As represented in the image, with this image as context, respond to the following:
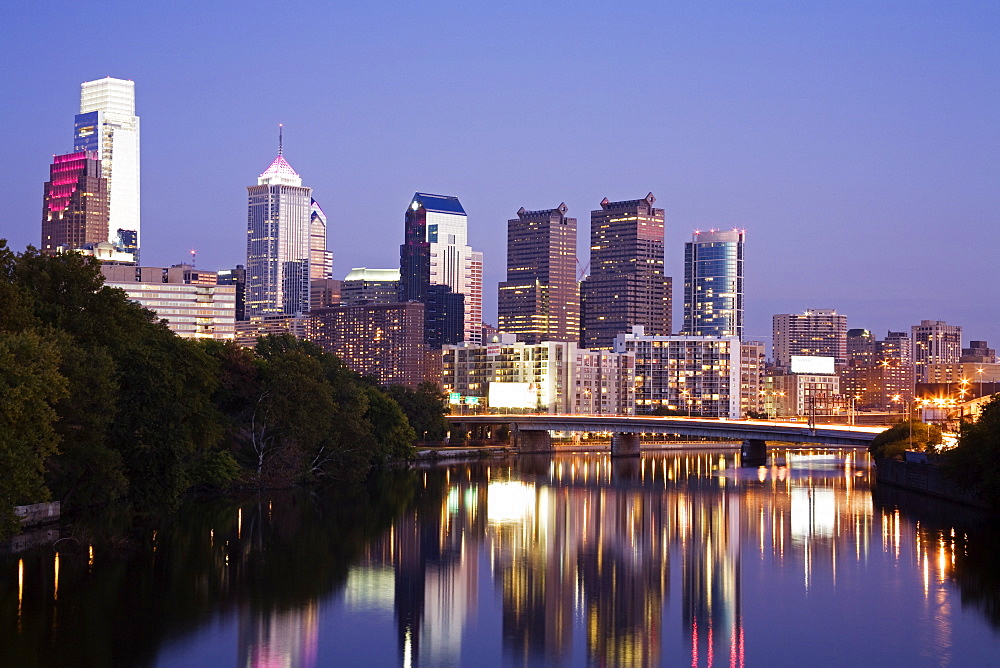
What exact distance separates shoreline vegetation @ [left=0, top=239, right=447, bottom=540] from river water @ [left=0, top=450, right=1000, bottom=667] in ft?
10.6

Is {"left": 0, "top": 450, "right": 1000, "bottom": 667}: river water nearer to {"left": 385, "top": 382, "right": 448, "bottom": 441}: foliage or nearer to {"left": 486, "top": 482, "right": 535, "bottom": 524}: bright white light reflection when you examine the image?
{"left": 486, "top": 482, "right": 535, "bottom": 524}: bright white light reflection

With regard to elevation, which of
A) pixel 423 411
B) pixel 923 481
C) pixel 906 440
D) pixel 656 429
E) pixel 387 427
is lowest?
pixel 923 481

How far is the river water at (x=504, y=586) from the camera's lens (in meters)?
45.4

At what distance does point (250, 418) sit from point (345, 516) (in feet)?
63.5

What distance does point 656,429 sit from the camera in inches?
6014

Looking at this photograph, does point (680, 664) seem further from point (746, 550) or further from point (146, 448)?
point (146, 448)

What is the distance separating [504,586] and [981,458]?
121 ft

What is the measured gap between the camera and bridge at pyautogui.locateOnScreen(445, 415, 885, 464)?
134 metres

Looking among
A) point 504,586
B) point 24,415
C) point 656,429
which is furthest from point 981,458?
point 656,429

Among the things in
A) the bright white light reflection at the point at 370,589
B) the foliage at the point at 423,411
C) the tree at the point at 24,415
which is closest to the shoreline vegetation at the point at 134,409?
the tree at the point at 24,415

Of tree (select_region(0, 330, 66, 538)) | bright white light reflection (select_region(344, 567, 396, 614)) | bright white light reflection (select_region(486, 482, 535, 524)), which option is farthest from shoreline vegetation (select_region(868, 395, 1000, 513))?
tree (select_region(0, 330, 66, 538))

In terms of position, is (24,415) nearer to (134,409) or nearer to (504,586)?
(134,409)

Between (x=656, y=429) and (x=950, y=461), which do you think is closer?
(x=950, y=461)

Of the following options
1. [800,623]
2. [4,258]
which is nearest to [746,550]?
[800,623]
